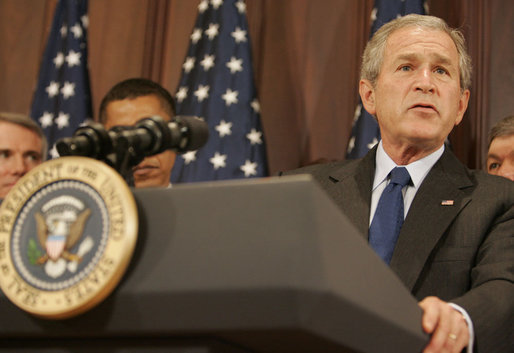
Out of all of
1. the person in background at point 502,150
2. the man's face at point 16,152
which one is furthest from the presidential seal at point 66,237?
the person in background at point 502,150

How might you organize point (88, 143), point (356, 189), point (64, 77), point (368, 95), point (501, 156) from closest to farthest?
point (88, 143) < point (356, 189) < point (368, 95) < point (501, 156) < point (64, 77)

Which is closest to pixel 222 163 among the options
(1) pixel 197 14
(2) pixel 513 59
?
(1) pixel 197 14

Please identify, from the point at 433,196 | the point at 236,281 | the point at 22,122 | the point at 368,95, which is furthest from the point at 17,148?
the point at 236,281

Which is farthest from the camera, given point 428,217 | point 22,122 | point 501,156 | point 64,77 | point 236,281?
point 64,77

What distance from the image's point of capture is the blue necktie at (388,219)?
5.71 ft

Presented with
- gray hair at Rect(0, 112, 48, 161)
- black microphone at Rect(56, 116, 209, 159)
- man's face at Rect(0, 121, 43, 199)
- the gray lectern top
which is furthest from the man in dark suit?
gray hair at Rect(0, 112, 48, 161)

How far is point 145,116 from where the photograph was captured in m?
2.84

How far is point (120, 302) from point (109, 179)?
15 centimetres

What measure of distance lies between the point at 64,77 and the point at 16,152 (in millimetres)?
921

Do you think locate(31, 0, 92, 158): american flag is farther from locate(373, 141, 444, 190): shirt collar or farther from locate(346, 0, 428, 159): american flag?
locate(373, 141, 444, 190): shirt collar

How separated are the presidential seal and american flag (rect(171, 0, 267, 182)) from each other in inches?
88.8

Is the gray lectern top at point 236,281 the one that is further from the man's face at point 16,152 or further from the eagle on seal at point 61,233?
the man's face at point 16,152

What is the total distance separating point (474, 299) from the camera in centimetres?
128

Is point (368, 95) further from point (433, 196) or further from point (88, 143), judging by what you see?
point (88, 143)
